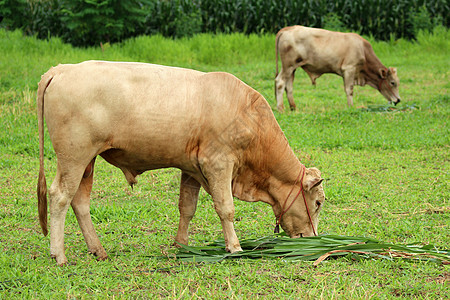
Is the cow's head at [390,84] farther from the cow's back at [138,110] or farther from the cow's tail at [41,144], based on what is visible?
the cow's tail at [41,144]

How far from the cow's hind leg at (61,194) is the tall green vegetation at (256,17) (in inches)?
563

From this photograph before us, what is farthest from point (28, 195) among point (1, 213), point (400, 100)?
point (400, 100)

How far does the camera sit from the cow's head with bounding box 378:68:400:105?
12.8 meters

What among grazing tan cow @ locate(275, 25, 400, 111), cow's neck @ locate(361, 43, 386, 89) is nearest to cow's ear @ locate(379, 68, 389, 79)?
grazing tan cow @ locate(275, 25, 400, 111)

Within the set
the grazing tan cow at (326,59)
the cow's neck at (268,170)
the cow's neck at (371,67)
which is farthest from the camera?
the cow's neck at (371,67)

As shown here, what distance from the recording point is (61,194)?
4.64 meters

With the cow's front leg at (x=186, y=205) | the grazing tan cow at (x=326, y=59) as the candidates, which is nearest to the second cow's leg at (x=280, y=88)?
the grazing tan cow at (x=326, y=59)

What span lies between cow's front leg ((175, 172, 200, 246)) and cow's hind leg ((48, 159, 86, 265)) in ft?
3.56

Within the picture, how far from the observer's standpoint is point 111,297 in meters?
3.98

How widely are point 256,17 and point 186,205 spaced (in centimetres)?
1650

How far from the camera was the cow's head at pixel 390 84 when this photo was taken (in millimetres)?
12789

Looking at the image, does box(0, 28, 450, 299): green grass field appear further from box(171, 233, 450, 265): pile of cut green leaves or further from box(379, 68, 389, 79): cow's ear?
box(379, 68, 389, 79): cow's ear

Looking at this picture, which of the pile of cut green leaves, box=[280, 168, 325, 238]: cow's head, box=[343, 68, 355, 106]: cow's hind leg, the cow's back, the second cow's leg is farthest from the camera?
box=[343, 68, 355, 106]: cow's hind leg

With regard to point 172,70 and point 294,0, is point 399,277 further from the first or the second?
point 294,0
